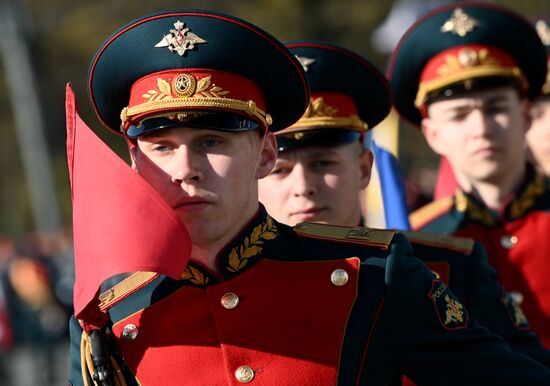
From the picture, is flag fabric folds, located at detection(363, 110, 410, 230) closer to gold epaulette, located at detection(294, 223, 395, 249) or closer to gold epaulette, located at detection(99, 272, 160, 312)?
gold epaulette, located at detection(294, 223, 395, 249)

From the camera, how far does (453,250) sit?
4789 mm

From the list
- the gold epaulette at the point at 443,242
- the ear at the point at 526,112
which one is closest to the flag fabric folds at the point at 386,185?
the ear at the point at 526,112

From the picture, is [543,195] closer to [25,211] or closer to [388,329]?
[388,329]

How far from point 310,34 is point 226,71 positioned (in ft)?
95.3

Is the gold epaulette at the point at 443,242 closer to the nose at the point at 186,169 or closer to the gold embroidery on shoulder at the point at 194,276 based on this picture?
the gold embroidery on shoulder at the point at 194,276

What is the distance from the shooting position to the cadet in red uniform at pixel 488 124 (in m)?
5.76

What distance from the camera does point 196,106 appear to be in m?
3.71

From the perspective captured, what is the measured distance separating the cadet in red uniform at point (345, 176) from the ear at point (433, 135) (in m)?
0.43

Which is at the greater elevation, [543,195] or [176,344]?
[176,344]

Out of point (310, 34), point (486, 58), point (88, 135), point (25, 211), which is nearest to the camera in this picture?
point (88, 135)

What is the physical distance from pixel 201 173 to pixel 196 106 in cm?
22

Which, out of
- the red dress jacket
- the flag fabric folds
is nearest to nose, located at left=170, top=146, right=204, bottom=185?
the flag fabric folds

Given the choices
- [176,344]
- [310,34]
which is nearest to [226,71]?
[176,344]

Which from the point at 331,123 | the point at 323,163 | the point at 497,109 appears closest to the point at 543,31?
the point at 497,109
